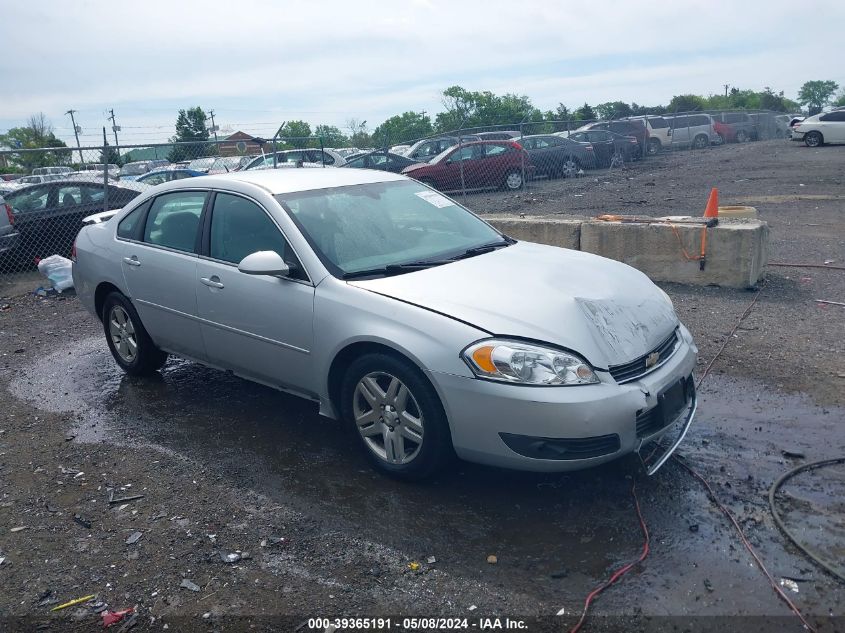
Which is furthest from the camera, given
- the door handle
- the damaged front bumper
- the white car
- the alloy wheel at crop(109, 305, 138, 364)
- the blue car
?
the white car

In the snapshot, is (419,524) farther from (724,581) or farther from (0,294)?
(0,294)

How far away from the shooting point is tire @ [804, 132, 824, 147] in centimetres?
3130

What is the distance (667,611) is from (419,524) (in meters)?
1.26

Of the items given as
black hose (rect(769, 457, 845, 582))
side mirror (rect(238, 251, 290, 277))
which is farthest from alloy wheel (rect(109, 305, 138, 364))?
black hose (rect(769, 457, 845, 582))

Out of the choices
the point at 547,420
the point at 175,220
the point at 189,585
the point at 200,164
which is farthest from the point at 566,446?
the point at 200,164

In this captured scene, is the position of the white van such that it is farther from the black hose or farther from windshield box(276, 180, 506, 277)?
the black hose

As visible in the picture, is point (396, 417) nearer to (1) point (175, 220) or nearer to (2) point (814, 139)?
(1) point (175, 220)

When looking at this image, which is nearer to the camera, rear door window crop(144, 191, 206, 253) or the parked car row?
rear door window crop(144, 191, 206, 253)

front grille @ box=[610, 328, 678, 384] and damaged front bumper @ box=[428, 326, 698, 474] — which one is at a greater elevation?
front grille @ box=[610, 328, 678, 384]

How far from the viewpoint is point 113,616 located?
3234 mm

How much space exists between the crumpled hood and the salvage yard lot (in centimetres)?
79

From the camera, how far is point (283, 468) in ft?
14.8

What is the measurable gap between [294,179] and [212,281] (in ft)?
2.95

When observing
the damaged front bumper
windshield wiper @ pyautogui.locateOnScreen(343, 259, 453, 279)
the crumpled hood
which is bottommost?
the damaged front bumper
